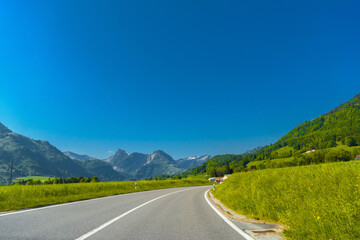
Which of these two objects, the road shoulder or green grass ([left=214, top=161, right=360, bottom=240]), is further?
the road shoulder

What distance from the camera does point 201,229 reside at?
22.2ft

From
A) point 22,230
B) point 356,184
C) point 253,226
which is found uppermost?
point 356,184

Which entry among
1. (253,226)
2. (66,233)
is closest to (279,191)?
(253,226)

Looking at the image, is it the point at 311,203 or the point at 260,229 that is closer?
the point at 311,203

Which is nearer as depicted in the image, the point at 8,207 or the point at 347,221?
the point at 347,221

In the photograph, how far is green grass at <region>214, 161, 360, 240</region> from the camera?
4707mm

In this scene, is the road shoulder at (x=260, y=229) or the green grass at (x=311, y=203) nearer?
the green grass at (x=311, y=203)

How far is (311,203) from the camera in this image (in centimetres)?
628

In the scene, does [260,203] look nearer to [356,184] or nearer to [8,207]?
[356,184]

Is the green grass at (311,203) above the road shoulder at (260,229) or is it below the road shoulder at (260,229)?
above

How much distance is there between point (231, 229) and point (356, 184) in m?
3.76

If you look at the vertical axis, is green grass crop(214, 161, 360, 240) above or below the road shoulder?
above

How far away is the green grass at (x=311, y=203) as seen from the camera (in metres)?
4.71

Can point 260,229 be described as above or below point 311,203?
below
